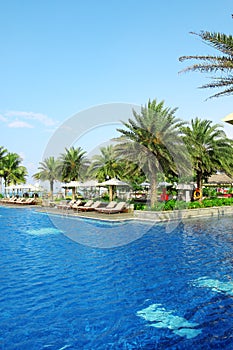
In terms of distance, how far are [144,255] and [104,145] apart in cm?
2444

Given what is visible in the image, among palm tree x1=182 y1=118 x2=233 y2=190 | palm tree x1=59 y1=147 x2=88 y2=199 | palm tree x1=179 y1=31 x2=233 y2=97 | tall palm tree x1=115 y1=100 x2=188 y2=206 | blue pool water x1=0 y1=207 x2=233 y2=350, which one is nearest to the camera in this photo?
blue pool water x1=0 y1=207 x2=233 y2=350

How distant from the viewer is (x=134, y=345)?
5000 mm

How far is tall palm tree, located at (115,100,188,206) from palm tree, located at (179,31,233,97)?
452 inches

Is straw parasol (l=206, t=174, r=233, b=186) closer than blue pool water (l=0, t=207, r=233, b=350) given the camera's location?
No

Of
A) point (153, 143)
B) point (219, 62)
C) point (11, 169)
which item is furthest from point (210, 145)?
point (11, 169)

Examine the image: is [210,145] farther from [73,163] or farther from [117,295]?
[117,295]

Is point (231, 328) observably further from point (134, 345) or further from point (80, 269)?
point (80, 269)

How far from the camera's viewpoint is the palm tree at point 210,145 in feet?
81.2

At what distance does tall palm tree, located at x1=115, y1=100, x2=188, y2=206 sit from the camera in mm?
20625

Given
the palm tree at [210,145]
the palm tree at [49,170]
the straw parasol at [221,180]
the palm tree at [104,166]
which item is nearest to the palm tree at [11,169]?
the palm tree at [49,170]

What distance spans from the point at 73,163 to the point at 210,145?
16752 millimetres

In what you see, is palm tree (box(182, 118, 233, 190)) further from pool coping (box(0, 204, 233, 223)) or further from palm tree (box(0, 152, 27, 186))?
palm tree (box(0, 152, 27, 186))

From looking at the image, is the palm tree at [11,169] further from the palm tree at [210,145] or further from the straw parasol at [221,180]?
the palm tree at [210,145]

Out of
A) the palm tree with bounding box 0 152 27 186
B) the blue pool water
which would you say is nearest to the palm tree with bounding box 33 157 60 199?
the palm tree with bounding box 0 152 27 186
